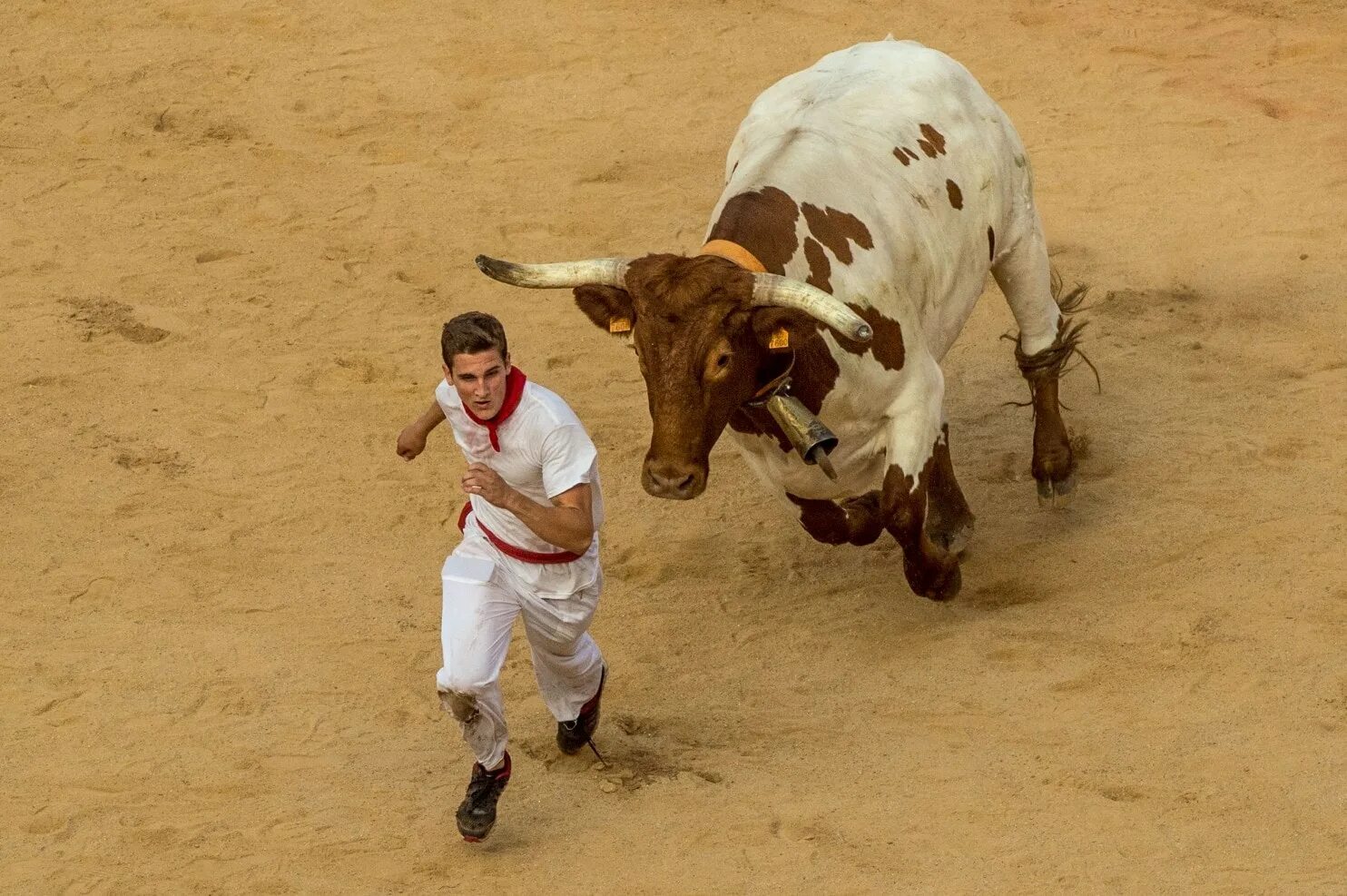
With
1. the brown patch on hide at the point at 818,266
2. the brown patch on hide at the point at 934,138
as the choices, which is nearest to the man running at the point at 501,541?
the brown patch on hide at the point at 818,266

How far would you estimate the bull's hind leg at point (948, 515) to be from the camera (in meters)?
7.48

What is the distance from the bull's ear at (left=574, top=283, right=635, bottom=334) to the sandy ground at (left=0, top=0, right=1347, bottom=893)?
1461 mm

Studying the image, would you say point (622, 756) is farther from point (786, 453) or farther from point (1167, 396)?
point (1167, 396)

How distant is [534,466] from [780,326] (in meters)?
0.99

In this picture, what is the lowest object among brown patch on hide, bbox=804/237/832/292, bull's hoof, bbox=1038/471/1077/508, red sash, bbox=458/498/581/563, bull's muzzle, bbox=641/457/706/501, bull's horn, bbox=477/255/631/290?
bull's hoof, bbox=1038/471/1077/508

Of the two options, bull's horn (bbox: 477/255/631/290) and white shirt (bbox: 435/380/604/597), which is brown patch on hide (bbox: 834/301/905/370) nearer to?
bull's horn (bbox: 477/255/631/290)

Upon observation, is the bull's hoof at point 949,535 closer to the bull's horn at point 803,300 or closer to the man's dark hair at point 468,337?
the bull's horn at point 803,300

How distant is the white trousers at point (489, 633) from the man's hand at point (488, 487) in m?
0.59

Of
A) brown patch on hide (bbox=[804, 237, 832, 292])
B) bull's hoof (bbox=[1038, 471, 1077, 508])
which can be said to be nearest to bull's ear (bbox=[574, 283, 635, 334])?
brown patch on hide (bbox=[804, 237, 832, 292])

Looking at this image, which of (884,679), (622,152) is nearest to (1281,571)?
(884,679)

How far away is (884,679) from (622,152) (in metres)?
5.63

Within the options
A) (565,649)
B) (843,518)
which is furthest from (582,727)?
(843,518)

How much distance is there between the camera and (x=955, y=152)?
24.6ft

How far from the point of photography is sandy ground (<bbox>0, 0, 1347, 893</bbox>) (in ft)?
19.3
